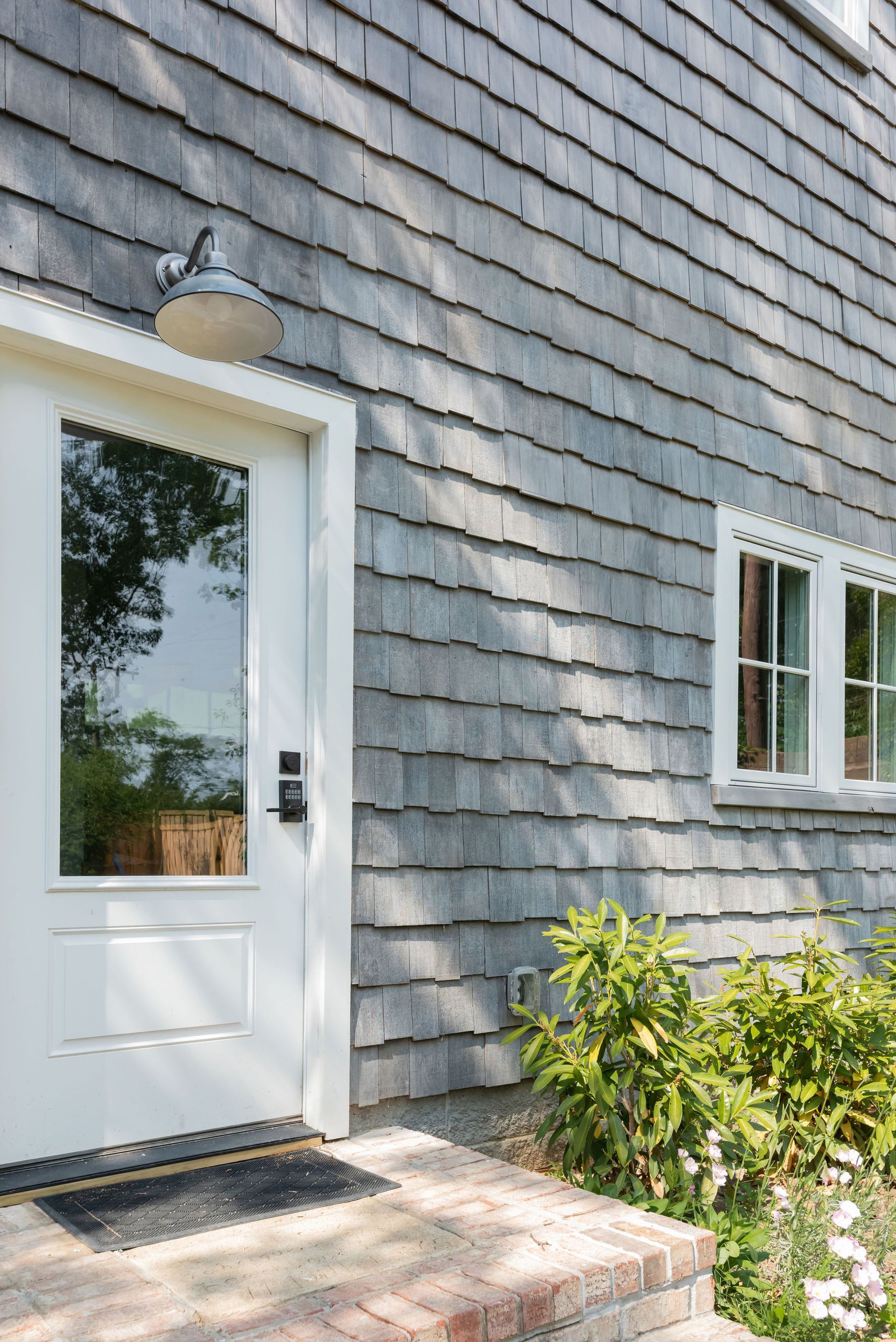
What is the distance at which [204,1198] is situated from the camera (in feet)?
8.24

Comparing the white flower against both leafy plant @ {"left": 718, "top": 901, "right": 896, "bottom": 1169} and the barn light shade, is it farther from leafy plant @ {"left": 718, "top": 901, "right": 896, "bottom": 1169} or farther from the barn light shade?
the barn light shade

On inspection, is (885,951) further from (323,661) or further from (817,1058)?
(323,661)

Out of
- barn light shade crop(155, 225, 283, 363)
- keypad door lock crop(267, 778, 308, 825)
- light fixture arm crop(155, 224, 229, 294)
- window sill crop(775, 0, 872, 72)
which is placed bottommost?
keypad door lock crop(267, 778, 308, 825)

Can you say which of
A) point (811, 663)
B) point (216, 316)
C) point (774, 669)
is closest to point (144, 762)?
point (216, 316)

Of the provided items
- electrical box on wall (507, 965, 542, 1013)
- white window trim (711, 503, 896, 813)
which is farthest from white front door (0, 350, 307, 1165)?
white window trim (711, 503, 896, 813)

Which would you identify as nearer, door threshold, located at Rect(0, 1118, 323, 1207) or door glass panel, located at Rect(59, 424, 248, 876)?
door threshold, located at Rect(0, 1118, 323, 1207)

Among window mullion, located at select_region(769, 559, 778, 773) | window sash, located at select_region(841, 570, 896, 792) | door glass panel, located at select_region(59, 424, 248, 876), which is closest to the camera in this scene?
door glass panel, located at select_region(59, 424, 248, 876)

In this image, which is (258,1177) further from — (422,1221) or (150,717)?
(150,717)

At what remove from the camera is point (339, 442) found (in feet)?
10.5

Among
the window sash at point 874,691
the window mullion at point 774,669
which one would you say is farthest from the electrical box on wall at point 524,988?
the window sash at point 874,691

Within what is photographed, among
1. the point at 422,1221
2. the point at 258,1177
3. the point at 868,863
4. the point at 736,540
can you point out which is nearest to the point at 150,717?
the point at 258,1177

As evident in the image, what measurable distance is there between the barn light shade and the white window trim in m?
2.38

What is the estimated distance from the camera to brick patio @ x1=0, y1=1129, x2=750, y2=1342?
74.7 inches

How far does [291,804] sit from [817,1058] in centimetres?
175
